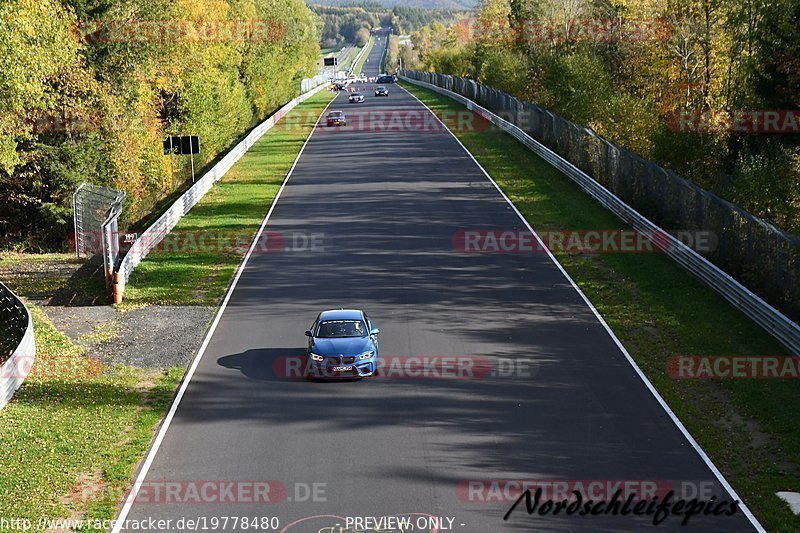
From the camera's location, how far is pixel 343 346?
20844 millimetres

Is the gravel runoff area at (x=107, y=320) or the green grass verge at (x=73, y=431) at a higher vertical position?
the gravel runoff area at (x=107, y=320)

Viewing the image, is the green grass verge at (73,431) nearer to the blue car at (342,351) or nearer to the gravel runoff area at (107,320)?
the gravel runoff area at (107,320)

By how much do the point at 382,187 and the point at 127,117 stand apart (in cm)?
1334

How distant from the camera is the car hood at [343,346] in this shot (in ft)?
67.8

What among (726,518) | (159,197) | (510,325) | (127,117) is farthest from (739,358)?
Result: (159,197)

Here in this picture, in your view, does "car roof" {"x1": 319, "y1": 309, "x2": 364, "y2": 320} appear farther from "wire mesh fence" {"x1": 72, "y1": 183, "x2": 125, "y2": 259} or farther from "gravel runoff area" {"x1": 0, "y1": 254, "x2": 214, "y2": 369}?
"wire mesh fence" {"x1": 72, "y1": 183, "x2": 125, "y2": 259}

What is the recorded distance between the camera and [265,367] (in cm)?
2175

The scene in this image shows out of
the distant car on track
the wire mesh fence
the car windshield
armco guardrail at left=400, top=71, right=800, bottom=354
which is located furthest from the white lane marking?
the distant car on track

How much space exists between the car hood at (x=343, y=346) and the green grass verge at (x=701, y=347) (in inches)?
258

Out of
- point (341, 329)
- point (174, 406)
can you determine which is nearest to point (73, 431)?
point (174, 406)

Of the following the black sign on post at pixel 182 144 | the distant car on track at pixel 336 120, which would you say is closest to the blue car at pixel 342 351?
the black sign on post at pixel 182 144

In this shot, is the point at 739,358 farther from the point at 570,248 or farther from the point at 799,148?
the point at 799,148

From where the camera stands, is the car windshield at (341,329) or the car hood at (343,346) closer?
the car hood at (343,346)

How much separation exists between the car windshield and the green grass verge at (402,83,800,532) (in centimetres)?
671
